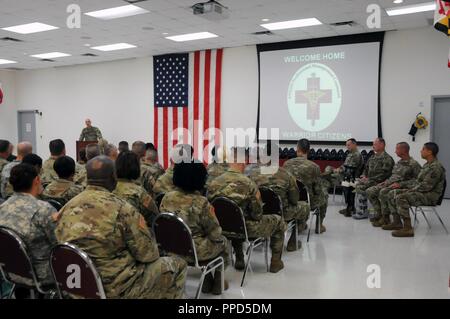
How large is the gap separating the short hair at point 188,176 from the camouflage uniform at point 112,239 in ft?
2.43

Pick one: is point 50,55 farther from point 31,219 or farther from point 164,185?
point 31,219

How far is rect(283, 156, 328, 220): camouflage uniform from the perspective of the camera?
5.06 meters

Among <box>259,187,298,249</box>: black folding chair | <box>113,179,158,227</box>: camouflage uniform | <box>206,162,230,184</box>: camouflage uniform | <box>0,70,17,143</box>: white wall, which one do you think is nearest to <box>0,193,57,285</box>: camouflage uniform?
<box>113,179,158,227</box>: camouflage uniform

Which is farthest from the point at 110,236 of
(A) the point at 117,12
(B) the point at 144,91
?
(B) the point at 144,91

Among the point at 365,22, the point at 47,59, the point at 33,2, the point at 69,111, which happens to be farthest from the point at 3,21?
the point at 365,22

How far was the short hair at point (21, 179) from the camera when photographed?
2.55 metres

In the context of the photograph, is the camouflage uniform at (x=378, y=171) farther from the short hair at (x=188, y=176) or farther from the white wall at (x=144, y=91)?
the short hair at (x=188, y=176)

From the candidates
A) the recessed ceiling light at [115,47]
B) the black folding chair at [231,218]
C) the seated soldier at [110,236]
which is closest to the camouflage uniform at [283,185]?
the black folding chair at [231,218]

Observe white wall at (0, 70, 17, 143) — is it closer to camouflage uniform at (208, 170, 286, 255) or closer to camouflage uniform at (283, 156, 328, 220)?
camouflage uniform at (283, 156, 328, 220)

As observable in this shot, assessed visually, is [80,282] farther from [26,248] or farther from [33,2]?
[33,2]

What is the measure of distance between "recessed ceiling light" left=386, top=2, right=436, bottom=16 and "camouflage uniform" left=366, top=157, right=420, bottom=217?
8.98ft

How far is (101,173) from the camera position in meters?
2.26

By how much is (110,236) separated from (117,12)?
234 inches

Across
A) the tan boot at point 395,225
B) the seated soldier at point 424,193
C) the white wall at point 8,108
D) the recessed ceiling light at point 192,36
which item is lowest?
the tan boot at point 395,225
